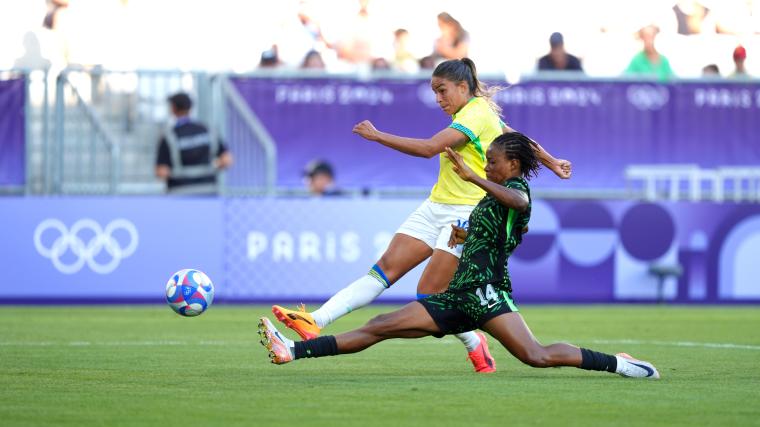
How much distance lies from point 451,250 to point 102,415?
3.45 m

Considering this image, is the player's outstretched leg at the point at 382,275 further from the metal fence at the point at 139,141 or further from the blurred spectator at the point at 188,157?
the metal fence at the point at 139,141

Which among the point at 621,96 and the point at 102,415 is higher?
the point at 621,96

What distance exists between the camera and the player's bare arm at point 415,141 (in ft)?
31.2

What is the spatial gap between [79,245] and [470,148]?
9364 mm

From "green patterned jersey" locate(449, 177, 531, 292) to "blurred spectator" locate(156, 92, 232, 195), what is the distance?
9.73 metres

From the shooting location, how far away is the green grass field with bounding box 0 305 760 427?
7461 millimetres

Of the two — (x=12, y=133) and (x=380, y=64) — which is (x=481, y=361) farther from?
(x=380, y=64)

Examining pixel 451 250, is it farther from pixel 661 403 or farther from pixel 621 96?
pixel 621 96

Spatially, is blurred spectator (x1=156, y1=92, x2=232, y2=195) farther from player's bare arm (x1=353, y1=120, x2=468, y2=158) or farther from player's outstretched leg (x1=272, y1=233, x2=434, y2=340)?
player's bare arm (x1=353, y1=120, x2=468, y2=158)

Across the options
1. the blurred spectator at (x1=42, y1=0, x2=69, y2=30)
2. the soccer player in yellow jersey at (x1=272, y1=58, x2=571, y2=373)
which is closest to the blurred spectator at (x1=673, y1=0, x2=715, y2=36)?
the blurred spectator at (x1=42, y1=0, x2=69, y2=30)

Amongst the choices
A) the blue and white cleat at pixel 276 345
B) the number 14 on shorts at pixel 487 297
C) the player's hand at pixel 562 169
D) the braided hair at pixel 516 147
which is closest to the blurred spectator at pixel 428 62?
the player's hand at pixel 562 169

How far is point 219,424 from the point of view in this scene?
7082 millimetres

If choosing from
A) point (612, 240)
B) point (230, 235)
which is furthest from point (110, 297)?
point (612, 240)

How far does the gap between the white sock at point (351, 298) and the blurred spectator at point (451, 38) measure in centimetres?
1081
